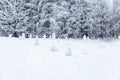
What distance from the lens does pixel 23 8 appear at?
774 inches

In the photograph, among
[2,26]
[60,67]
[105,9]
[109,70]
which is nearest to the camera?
[60,67]

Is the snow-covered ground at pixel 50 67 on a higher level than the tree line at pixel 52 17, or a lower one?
lower

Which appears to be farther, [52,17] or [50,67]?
[52,17]

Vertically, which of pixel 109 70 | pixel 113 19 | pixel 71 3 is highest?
pixel 71 3

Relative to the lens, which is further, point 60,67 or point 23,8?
point 23,8

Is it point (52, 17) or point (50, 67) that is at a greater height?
point (52, 17)

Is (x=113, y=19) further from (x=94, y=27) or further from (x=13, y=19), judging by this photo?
(x=13, y=19)

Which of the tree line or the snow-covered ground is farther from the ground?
the tree line

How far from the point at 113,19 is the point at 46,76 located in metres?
19.6

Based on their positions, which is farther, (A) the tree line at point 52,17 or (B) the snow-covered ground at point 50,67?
(A) the tree line at point 52,17

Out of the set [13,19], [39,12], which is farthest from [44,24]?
[13,19]

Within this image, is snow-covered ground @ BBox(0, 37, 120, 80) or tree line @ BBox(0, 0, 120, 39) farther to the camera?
tree line @ BBox(0, 0, 120, 39)

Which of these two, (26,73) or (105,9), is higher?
(105,9)

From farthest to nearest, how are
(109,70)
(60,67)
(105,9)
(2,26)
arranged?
(105,9) < (2,26) < (109,70) < (60,67)
